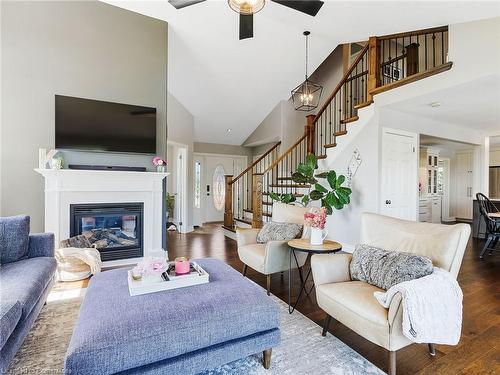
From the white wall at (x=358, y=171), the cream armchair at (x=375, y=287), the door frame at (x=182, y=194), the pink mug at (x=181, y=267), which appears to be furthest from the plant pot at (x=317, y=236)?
the door frame at (x=182, y=194)

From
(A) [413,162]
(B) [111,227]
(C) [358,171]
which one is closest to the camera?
(B) [111,227]

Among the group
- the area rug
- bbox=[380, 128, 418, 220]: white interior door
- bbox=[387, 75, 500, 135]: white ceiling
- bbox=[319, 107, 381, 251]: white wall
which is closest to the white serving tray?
the area rug

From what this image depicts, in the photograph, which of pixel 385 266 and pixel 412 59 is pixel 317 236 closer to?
pixel 385 266

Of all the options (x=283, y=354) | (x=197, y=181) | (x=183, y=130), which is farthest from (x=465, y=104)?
(x=197, y=181)

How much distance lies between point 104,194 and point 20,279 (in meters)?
1.96

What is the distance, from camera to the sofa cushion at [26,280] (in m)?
1.74

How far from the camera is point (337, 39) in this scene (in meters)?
4.35

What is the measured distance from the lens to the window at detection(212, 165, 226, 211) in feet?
27.0

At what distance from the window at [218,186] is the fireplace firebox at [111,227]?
13.9 ft

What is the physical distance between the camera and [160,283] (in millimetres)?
1793

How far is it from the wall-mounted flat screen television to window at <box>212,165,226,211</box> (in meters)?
4.14

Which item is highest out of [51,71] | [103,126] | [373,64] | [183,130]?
[373,64]

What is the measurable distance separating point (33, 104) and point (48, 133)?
40 centimetres

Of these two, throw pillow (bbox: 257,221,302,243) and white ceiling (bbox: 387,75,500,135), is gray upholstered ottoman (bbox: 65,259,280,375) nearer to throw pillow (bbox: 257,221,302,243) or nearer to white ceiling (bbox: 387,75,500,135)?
throw pillow (bbox: 257,221,302,243)
